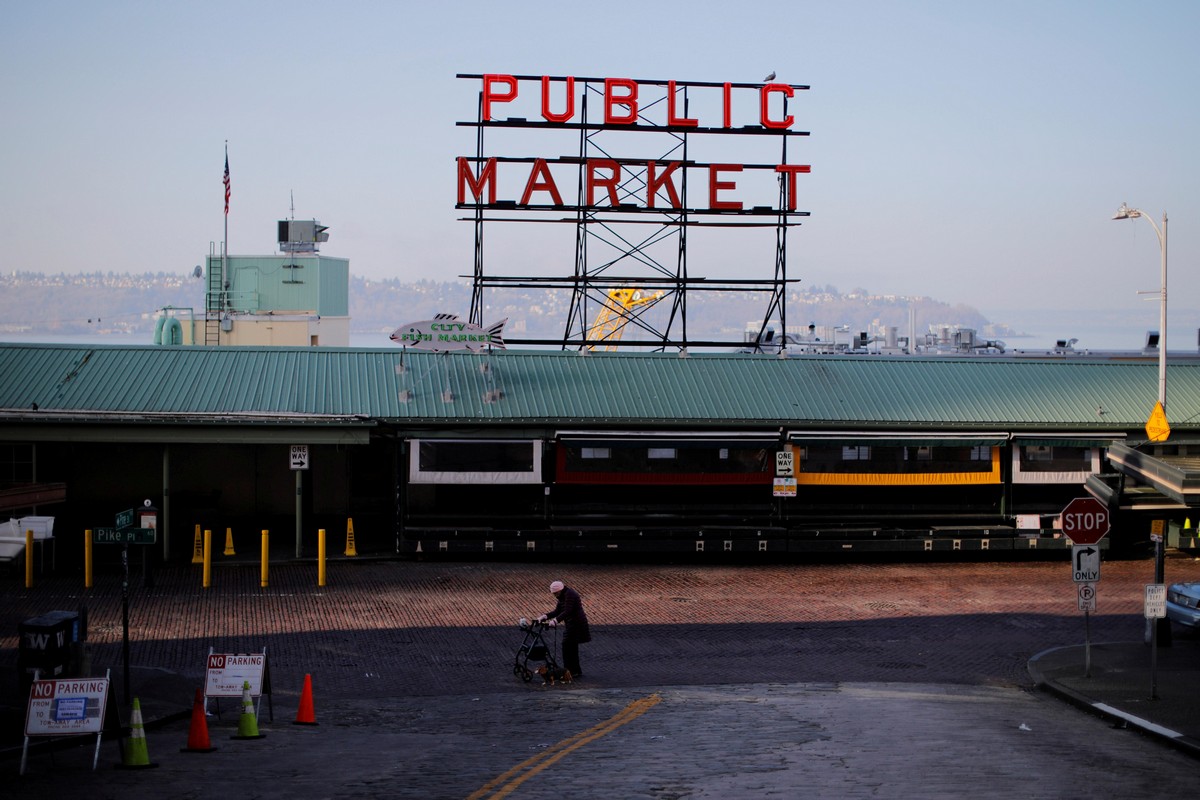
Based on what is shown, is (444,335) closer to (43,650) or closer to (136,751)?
(43,650)

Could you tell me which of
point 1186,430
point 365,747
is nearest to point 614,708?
point 365,747

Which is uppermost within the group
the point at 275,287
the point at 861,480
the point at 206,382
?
the point at 275,287

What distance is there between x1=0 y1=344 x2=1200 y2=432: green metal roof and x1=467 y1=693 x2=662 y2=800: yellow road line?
14213 millimetres

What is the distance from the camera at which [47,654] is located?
16641 mm

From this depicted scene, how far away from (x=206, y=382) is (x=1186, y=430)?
23839 mm

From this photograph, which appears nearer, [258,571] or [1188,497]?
[1188,497]

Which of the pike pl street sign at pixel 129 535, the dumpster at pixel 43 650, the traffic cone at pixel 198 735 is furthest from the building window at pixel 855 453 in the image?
the traffic cone at pixel 198 735

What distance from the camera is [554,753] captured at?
14500 mm

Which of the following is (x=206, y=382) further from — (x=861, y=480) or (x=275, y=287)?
(x=275, y=287)

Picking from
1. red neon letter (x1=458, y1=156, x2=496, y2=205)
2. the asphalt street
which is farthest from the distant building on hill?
the asphalt street

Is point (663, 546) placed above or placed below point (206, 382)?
below

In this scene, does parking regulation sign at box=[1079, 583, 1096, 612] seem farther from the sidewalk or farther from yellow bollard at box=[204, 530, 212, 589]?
yellow bollard at box=[204, 530, 212, 589]

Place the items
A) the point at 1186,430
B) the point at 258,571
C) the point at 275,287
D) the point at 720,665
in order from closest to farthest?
the point at 720,665 → the point at 258,571 → the point at 1186,430 → the point at 275,287

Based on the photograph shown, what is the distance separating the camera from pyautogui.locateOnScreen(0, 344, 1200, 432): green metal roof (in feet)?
101
